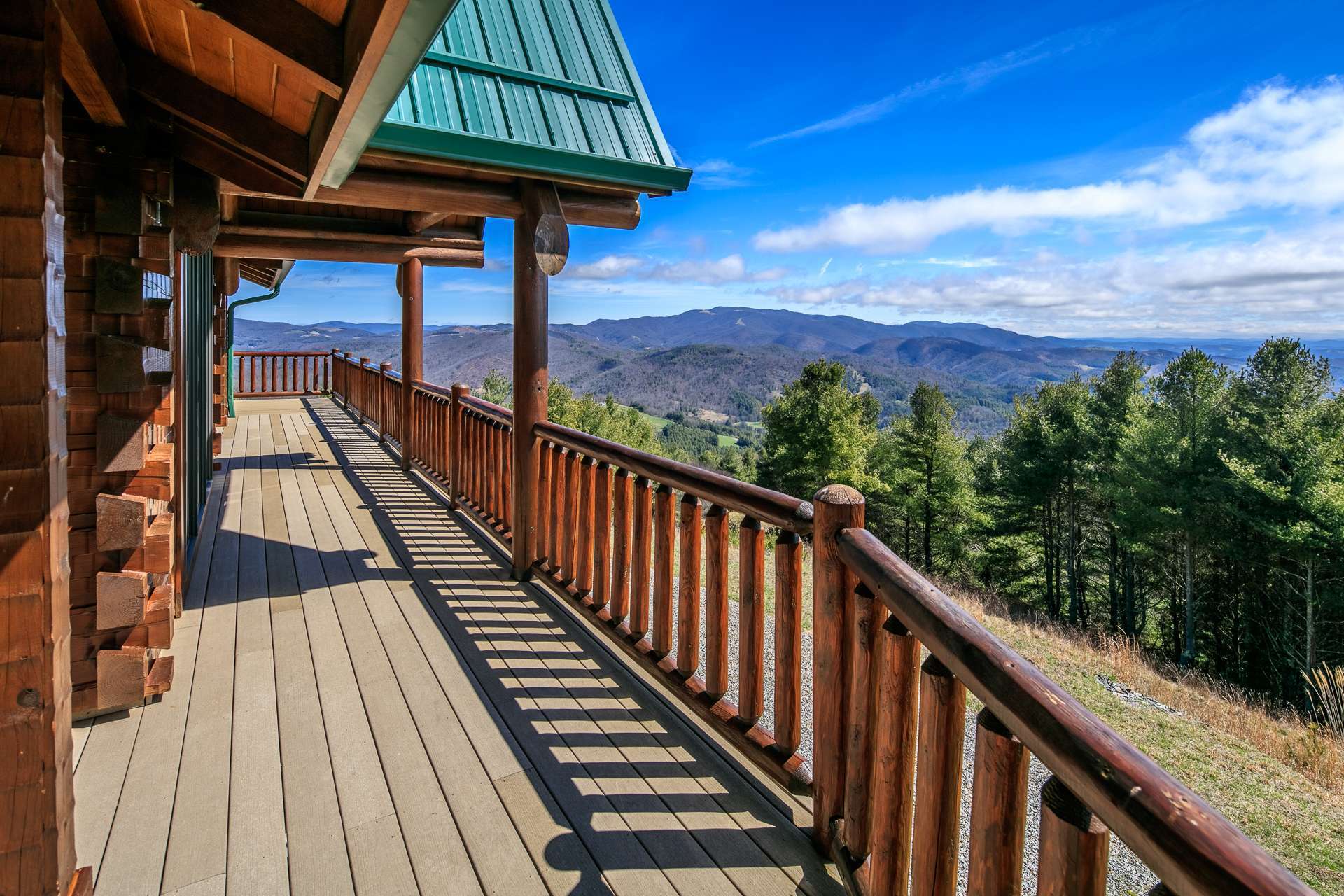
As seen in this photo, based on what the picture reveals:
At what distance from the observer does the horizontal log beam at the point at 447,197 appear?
12.0 ft

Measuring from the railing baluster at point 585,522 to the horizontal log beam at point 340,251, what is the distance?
4812mm

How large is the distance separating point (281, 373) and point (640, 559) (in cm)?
1579

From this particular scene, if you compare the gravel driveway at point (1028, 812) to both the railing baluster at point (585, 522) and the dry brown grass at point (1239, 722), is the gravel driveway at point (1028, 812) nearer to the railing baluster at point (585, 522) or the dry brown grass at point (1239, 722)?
the railing baluster at point (585, 522)

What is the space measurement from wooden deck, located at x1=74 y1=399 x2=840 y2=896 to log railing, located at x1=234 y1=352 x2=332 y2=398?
13.2 meters

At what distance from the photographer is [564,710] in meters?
2.68

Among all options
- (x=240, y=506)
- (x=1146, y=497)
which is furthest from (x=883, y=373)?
(x=240, y=506)

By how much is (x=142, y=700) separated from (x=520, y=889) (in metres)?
1.86

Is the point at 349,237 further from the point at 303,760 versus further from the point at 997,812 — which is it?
the point at 997,812

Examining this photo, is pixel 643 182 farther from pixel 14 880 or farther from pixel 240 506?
pixel 240 506

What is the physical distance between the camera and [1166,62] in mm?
127500

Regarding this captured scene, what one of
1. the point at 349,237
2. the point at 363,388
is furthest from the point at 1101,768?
the point at 363,388

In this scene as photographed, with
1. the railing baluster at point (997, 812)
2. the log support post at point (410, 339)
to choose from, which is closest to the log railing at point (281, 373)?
the log support post at point (410, 339)

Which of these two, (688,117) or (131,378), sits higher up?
(688,117)

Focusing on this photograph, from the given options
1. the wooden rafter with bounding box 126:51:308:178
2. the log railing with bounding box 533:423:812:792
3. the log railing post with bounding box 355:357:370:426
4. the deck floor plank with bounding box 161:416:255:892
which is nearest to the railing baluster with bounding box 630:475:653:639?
the log railing with bounding box 533:423:812:792
